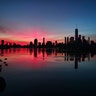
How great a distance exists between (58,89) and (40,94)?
3.00m

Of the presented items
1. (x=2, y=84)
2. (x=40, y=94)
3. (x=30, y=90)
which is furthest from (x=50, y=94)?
(x=2, y=84)

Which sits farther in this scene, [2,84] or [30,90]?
[2,84]

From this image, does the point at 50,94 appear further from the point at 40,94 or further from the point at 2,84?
the point at 2,84

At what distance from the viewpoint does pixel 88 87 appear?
21312 millimetres

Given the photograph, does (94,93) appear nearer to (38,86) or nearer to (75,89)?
(75,89)

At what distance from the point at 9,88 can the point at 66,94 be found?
743 centimetres

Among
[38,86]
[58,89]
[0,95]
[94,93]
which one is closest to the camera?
[0,95]

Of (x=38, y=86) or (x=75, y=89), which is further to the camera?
(x=38, y=86)

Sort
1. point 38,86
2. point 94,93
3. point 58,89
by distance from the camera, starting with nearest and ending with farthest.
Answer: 1. point 94,93
2. point 58,89
3. point 38,86

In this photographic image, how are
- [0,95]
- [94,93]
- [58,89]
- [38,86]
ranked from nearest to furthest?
[0,95]
[94,93]
[58,89]
[38,86]

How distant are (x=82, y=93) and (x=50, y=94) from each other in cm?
385

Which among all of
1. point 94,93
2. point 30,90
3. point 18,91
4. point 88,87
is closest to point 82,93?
point 94,93

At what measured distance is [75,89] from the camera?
20.2 m

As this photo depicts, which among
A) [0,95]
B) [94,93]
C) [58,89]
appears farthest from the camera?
[58,89]
